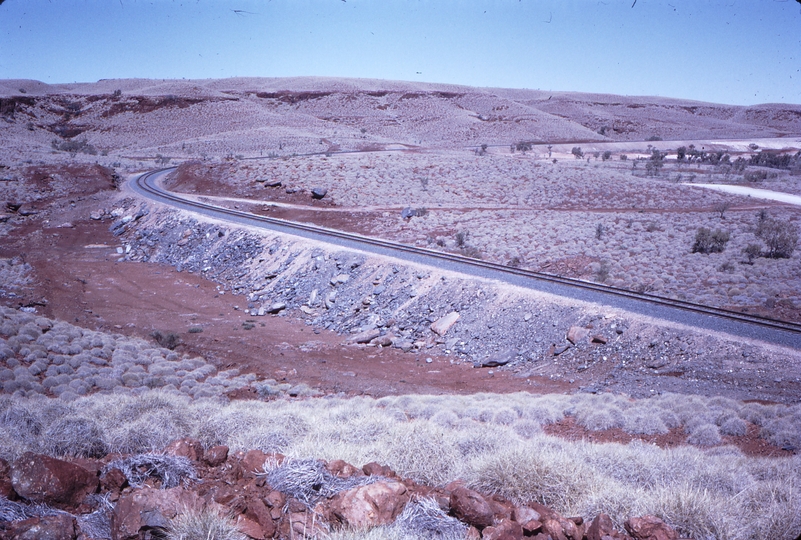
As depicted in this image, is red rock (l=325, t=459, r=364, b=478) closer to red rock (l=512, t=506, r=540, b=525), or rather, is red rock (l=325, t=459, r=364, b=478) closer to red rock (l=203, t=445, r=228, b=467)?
red rock (l=203, t=445, r=228, b=467)

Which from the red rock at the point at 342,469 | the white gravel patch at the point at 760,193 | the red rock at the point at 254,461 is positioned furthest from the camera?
the white gravel patch at the point at 760,193

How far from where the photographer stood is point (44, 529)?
389 centimetres

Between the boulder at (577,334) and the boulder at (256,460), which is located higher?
the boulder at (256,460)

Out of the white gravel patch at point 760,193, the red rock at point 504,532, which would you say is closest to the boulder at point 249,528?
the red rock at point 504,532

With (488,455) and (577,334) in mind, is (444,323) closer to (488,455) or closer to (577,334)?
(577,334)

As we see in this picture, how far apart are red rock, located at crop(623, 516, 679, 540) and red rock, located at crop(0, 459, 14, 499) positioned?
5309mm

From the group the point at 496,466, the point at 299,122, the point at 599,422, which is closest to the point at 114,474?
the point at 496,466

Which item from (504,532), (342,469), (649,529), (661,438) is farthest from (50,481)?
(661,438)

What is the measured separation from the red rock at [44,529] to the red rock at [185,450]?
1.57 metres

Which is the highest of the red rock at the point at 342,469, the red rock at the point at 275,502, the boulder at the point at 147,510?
the boulder at the point at 147,510

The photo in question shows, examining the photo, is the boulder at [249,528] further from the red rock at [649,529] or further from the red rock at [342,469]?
the red rock at [649,529]

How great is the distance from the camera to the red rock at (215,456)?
567 centimetres

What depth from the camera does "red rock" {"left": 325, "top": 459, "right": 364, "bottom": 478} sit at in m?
5.26

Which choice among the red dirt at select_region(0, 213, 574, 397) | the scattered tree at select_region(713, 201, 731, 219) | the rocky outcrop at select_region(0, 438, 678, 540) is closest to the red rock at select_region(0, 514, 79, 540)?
the rocky outcrop at select_region(0, 438, 678, 540)
